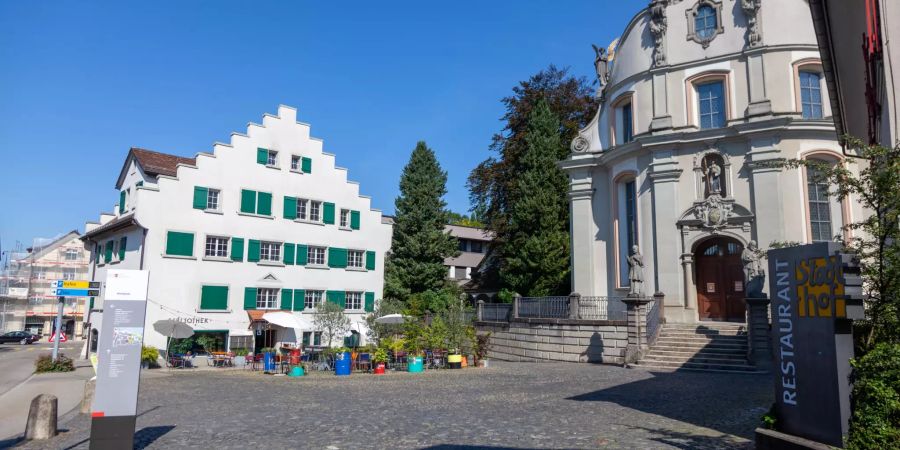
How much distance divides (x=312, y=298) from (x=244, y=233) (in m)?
Result: 4.97

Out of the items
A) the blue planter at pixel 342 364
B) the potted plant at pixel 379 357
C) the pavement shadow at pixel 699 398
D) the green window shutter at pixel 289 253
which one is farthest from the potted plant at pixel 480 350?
the green window shutter at pixel 289 253


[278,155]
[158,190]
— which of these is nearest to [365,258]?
[278,155]

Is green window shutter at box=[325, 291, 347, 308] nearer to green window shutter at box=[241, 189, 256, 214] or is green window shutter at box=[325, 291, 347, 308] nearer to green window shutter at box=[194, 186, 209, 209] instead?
green window shutter at box=[241, 189, 256, 214]

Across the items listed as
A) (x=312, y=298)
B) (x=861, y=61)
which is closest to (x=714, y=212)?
(x=861, y=61)

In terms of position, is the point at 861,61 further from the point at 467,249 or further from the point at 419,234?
the point at 467,249

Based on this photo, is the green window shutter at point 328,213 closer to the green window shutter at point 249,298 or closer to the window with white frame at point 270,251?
the window with white frame at point 270,251

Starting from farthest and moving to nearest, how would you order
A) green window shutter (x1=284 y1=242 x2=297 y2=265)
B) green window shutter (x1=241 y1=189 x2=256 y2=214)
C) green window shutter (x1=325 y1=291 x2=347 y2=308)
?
green window shutter (x1=325 y1=291 x2=347 y2=308), green window shutter (x1=284 y1=242 x2=297 y2=265), green window shutter (x1=241 y1=189 x2=256 y2=214)

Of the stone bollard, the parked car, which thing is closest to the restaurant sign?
the stone bollard

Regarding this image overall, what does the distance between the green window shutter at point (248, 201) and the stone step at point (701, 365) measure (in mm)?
19403

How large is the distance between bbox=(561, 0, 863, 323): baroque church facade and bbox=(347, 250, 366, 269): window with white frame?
12926mm

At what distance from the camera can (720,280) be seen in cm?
2441

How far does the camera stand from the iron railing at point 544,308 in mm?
24972

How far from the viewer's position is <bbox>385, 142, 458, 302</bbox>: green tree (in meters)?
37.5

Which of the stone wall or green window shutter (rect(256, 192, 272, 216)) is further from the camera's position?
green window shutter (rect(256, 192, 272, 216))
